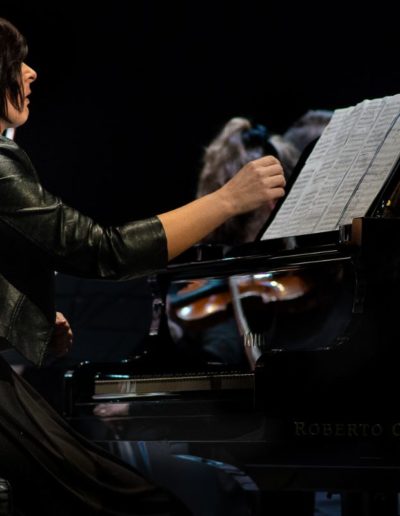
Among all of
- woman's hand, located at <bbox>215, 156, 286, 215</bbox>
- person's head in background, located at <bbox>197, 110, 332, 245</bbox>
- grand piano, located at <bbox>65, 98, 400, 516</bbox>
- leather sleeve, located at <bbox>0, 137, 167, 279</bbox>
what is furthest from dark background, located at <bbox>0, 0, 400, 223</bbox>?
leather sleeve, located at <bbox>0, 137, 167, 279</bbox>

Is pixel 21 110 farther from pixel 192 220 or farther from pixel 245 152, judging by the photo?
pixel 245 152

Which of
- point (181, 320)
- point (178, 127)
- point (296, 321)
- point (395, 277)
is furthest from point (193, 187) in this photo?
point (395, 277)

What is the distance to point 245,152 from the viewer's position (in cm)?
596

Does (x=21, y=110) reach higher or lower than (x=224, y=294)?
higher

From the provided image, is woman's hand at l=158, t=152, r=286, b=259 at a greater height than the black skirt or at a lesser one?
greater

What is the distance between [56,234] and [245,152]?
4.15 m

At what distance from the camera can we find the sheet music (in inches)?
104

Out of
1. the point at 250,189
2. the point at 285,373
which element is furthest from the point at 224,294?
the point at 250,189

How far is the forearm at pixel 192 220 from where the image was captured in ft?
6.51

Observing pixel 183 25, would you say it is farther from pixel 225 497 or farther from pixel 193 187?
pixel 225 497

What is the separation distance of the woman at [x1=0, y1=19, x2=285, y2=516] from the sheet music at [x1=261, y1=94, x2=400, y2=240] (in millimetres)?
653

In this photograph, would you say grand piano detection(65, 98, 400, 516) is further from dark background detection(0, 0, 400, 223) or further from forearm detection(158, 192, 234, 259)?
dark background detection(0, 0, 400, 223)

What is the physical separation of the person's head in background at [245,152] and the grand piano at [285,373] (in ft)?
7.88

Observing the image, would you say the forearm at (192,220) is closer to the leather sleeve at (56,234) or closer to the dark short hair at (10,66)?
the leather sleeve at (56,234)
